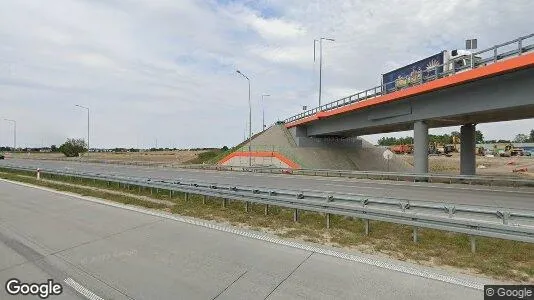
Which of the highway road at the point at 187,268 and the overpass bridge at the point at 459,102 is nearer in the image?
the highway road at the point at 187,268

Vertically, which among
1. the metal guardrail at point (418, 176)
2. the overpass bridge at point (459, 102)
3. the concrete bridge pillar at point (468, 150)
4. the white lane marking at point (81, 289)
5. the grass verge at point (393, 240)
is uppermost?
the overpass bridge at point (459, 102)

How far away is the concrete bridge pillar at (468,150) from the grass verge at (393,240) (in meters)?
22.9

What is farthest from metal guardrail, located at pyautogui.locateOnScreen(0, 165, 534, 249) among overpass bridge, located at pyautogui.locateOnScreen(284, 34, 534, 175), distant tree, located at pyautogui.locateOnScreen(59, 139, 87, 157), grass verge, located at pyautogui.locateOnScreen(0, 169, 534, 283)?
distant tree, located at pyautogui.locateOnScreen(59, 139, 87, 157)

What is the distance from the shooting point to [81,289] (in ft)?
18.8

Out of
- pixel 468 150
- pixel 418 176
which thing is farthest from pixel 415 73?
pixel 418 176

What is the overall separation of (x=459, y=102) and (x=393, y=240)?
16606 mm

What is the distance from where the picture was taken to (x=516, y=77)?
17688 millimetres

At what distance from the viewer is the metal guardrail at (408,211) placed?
23.7 ft

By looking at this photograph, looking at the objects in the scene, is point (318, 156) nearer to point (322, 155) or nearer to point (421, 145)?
point (322, 155)

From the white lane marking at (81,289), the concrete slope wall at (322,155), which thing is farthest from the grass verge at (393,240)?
the concrete slope wall at (322,155)

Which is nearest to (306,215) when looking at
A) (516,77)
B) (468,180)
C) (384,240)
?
(384,240)

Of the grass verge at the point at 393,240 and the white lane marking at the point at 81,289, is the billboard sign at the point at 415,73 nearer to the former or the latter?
the grass verge at the point at 393,240

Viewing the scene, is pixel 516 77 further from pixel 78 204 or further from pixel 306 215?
pixel 78 204

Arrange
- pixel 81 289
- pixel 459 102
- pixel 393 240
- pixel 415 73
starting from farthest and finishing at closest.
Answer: pixel 415 73, pixel 459 102, pixel 393 240, pixel 81 289
